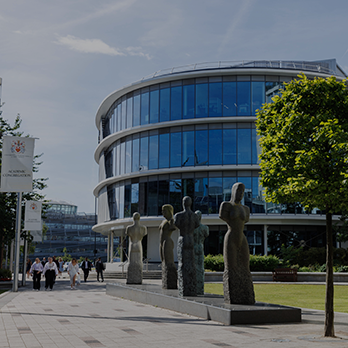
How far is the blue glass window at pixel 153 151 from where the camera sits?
134 feet

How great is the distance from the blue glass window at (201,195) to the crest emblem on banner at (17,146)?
20764 mm

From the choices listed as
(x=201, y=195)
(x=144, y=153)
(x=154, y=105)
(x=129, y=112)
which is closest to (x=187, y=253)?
(x=201, y=195)

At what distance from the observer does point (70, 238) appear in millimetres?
109375

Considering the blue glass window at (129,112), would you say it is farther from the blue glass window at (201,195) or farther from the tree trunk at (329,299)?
the tree trunk at (329,299)

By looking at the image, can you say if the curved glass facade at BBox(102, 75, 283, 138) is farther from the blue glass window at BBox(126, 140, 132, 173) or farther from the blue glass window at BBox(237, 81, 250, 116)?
the blue glass window at BBox(126, 140, 132, 173)

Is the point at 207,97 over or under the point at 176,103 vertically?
over

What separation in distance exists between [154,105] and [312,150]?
1293 inches

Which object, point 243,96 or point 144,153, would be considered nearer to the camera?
point 243,96

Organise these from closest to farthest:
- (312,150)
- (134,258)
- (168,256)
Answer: (312,150) → (168,256) → (134,258)

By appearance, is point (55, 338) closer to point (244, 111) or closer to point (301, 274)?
point (301, 274)

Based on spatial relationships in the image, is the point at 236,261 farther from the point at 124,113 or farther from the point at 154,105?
the point at 124,113

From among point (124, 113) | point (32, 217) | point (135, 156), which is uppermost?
point (124, 113)

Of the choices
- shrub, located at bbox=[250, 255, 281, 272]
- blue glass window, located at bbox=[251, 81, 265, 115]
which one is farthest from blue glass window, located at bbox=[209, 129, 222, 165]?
shrub, located at bbox=[250, 255, 281, 272]

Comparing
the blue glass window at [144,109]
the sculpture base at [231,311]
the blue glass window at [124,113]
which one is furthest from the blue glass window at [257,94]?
the sculpture base at [231,311]
